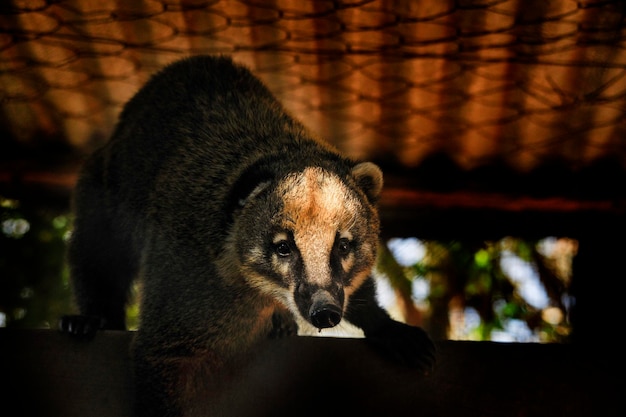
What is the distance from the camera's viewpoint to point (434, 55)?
14.8 ft

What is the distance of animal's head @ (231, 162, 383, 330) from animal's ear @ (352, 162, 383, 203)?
80mm

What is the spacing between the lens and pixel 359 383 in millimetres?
3234

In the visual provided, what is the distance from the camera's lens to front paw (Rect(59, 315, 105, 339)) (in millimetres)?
3453

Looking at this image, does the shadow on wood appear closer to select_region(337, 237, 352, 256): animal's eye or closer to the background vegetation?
select_region(337, 237, 352, 256): animal's eye

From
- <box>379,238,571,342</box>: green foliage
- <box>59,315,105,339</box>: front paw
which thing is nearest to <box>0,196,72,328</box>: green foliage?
<box>59,315,105,339</box>: front paw

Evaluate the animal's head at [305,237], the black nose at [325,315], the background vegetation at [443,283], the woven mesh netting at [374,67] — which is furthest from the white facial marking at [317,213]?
the background vegetation at [443,283]

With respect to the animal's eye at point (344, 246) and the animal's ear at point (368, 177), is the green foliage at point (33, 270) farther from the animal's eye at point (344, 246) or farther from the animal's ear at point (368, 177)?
the animal's eye at point (344, 246)

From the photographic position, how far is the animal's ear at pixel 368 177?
3.73m

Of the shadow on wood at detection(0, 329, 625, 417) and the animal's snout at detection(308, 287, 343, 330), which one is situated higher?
the animal's snout at detection(308, 287, 343, 330)

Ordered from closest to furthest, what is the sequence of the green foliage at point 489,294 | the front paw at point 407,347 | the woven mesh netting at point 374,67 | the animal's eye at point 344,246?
the front paw at point 407,347, the animal's eye at point 344,246, the woven mesh netting at point 374,67, the green foliage at point 489,294

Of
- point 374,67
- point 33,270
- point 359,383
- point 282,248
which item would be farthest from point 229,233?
point 33,270

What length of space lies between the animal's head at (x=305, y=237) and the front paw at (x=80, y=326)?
747 millimetres

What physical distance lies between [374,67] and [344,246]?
1581 millimetres

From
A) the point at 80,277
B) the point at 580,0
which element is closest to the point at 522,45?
the point at 580,0
